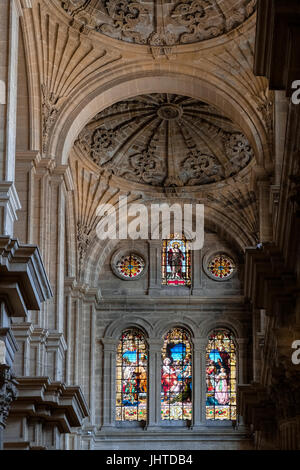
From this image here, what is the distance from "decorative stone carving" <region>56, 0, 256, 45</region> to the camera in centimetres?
3678

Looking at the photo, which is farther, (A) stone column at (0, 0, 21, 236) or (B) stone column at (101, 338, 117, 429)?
(B) stone column at (101, 338, 117, 429)

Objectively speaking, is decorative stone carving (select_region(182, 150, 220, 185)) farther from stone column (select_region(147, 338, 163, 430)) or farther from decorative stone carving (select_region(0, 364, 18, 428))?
decorative stone carving (select_region(0, 364, 18, 428))

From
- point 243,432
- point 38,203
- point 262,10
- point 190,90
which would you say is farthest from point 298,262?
point 243,432

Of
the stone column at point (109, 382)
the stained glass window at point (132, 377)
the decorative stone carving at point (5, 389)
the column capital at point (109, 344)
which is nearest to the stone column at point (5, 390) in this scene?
the decorative stone carving at point (5, 389)

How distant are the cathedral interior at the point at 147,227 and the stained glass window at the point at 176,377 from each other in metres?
0.05

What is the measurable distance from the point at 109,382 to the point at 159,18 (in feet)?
49.5

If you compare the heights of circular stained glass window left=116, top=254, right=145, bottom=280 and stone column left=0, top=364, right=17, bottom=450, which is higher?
circular stained glass window left=116, top=254, right=145, bottom=280

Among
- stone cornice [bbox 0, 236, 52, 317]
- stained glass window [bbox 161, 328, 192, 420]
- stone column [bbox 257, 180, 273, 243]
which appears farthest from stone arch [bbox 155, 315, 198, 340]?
stone cornice [bbox 0, 236, 52, 317]

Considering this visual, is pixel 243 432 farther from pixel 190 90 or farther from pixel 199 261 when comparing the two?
pixel 190 90

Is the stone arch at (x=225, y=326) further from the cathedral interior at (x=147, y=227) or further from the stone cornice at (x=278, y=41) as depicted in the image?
the stone cornice at (x=278, y=41)

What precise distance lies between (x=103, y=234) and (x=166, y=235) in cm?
330

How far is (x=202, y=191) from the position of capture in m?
47.7

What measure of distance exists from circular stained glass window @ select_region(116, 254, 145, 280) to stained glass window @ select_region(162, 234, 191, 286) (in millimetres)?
887

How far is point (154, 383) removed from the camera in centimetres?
4728
